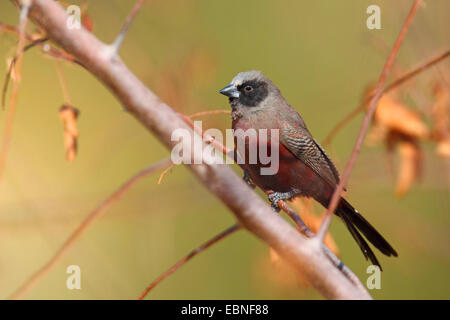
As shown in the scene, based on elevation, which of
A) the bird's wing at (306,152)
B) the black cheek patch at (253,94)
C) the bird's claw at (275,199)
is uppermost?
the black cheek patch at (253,94)

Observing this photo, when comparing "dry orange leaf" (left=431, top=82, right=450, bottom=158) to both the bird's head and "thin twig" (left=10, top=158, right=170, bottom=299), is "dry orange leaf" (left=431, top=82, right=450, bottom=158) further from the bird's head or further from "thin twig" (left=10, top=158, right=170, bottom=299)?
"thin twig" (left=10, top=158, right=170, bottom=299)

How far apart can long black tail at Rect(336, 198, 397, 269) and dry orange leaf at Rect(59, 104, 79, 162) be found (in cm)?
130

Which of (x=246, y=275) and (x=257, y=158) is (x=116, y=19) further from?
(x=246, y=275)

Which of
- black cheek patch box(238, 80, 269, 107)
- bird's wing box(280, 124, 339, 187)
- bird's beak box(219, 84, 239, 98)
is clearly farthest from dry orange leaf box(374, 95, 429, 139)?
bird's beak box(219, 84, 239, 98)

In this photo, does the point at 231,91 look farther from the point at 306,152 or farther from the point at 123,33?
the point at 123,33

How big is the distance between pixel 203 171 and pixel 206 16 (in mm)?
3306

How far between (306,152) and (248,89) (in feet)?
1.62

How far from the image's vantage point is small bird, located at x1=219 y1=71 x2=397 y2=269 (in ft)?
8.09

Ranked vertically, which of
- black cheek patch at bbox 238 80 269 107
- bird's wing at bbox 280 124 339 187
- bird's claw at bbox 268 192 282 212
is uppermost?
black cheek patch at bbox 238 80 269 107

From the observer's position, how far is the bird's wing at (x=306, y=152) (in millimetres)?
2648

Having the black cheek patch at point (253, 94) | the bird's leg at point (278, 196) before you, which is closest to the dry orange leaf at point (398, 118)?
the bird's leg at point (278, 196)

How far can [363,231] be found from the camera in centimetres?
241

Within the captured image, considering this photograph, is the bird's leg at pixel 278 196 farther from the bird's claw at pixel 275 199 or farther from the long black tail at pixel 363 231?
the long black tail at pixel 363 231

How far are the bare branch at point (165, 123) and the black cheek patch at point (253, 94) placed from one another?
182 cm
